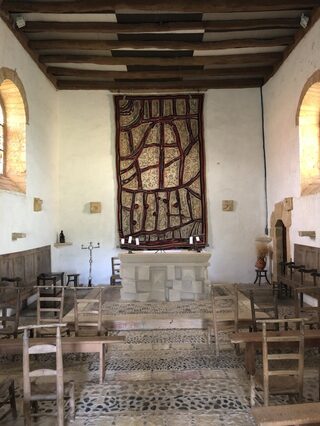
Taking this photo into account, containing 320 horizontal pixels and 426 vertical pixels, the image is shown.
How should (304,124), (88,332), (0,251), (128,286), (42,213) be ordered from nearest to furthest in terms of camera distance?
(88,332) → (0,251) → (128,286) → (304,124) → (42,213)

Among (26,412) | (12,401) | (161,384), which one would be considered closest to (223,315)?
(161,384)

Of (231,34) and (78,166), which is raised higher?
(231,34)

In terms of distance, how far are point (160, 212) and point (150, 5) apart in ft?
13.8

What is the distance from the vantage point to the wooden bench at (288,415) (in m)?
1.99

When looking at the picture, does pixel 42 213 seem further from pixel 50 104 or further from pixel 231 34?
pixel 231 34

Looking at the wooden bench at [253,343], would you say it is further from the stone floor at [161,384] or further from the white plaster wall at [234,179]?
the white plaster wall at [234,179]

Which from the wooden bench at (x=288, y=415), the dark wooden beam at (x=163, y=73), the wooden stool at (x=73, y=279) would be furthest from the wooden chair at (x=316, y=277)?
the wooden stool at (x=73, y=279)

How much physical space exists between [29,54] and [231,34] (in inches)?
138

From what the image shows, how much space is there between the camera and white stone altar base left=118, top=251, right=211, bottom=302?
6.01 metres

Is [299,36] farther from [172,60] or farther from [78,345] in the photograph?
[78,345]

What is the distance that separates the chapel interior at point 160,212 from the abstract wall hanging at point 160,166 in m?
0.03

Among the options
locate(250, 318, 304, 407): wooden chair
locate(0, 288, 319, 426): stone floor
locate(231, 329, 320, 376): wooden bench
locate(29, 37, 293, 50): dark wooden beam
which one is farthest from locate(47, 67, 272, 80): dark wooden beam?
locate(250, 318, 304, 407): wooden chair

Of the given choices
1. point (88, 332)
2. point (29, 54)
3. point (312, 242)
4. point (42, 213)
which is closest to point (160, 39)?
point (29, 54)

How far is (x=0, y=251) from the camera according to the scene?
219 inches
